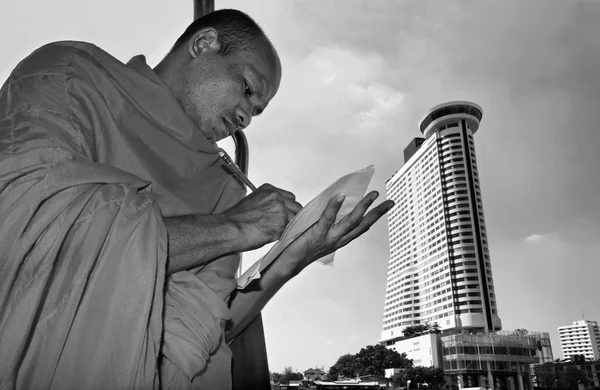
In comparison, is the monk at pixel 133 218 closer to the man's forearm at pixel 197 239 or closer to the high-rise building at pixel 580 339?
the man's forearm at pixel 197 239

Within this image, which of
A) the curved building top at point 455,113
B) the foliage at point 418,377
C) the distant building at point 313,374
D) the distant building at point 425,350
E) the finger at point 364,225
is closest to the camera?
the finger at point 364,225

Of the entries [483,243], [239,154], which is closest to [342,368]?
[483,243]

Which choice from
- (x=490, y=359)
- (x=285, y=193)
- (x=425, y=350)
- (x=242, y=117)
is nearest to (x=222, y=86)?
(x=242, y=117)

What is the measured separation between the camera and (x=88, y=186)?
0.22 m

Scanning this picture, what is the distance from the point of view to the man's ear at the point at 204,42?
44 centimetres

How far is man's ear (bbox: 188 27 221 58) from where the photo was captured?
0.44m

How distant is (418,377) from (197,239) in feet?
67.9

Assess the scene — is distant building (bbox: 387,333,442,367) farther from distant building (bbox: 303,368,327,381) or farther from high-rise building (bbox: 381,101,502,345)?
distant building (bbox: 303,368,327,381)

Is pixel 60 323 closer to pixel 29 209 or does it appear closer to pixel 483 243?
pixel 29 209

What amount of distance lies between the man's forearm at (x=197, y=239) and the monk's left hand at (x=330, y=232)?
0.09m

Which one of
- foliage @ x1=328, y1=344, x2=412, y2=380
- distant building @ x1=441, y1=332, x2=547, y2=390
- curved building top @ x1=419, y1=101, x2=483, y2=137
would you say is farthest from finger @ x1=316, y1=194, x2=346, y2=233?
curved building top @ x1=419, y1=101, x2=483, y2=137

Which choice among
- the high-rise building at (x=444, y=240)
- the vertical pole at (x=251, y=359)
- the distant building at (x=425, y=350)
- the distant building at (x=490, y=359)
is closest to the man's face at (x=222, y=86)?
the vertical pole at (x=251, y=359)

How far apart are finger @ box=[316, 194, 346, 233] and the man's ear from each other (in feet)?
0.71

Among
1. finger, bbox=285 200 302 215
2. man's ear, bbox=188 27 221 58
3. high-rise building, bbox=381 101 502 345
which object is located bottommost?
finger, bbox=285 200 302 215
